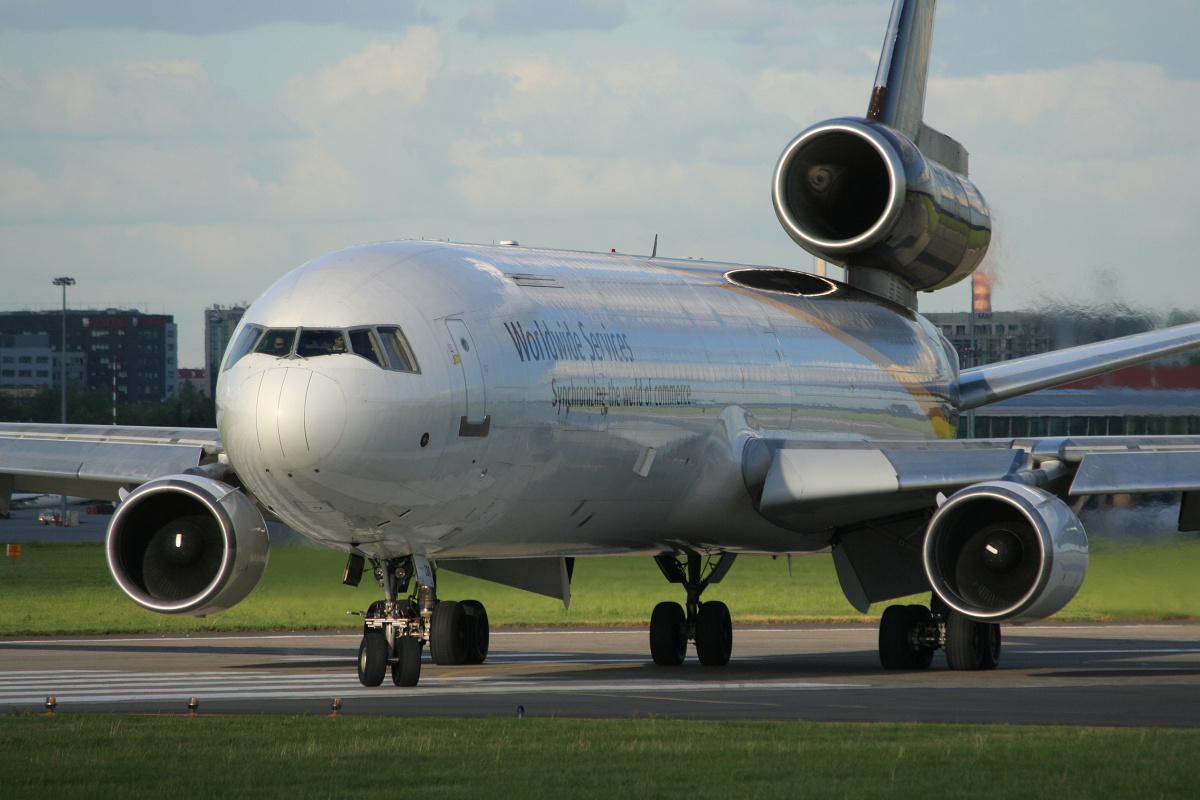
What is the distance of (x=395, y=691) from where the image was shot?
15.2 meters

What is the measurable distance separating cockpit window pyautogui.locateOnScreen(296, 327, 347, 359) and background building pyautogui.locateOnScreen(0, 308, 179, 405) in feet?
451

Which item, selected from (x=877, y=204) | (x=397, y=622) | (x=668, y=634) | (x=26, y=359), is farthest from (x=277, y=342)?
(x=26, y=359)

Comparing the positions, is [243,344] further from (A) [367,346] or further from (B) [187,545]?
(B) [187,545]

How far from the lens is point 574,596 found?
102 ft

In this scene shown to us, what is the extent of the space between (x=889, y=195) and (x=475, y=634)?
313 inches

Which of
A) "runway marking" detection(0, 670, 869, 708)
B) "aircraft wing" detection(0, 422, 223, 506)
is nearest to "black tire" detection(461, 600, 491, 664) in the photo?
"runway marking" detection(0, 670, 869, 708)

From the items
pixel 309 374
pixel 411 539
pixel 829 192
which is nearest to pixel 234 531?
pixel 411 539

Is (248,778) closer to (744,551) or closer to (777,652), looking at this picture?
(744,551)

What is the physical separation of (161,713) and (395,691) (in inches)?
96.1

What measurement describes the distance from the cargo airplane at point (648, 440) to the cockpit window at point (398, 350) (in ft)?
0.06

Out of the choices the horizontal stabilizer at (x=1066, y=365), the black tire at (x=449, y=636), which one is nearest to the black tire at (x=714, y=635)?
the black tire at (x=449, y=636)

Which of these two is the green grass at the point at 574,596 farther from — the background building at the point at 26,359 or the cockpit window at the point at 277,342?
the background building at the point at 26,359

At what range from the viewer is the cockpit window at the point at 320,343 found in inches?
541

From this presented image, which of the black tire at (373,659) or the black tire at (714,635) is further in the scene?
the black tire at (714,635)
